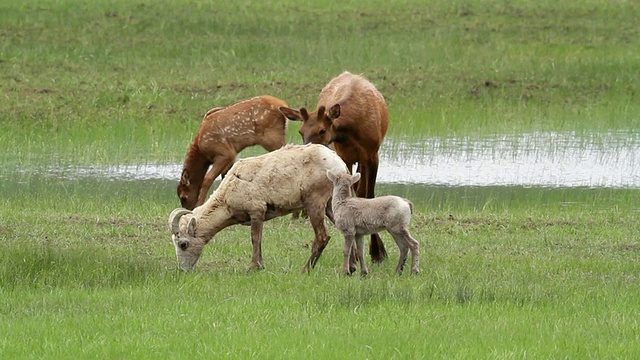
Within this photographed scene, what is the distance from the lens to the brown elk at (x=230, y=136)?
1672 cm

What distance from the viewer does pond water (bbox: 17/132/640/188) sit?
63.9ft

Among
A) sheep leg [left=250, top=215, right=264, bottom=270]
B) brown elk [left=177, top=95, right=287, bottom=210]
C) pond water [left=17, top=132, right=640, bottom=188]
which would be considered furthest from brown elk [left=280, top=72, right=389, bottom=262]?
pond water [left=17, top=132, right=640, bottom=188]

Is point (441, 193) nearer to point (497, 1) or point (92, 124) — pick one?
point (92, 124)

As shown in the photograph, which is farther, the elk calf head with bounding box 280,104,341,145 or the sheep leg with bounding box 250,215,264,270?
the elk calf head with bounding box 280,104,341,145

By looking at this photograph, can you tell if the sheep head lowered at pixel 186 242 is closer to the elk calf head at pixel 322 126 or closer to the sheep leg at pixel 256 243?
the sheep leg at pixel 256 243

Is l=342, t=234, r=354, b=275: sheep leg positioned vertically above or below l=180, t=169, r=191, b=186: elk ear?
above

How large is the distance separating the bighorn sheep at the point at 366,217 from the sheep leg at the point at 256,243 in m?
0.80

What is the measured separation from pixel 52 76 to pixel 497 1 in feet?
39.8

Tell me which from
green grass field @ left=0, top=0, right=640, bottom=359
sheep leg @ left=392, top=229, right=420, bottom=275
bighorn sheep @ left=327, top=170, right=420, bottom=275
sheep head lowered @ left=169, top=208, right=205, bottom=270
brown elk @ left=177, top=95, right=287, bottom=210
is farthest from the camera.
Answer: brown elk @ left=177, top=95, right=287, bottom=210

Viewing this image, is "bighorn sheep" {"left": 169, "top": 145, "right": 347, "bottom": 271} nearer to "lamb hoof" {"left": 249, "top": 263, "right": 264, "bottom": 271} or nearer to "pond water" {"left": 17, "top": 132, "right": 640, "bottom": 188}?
"lamb hoof" {"left": 249, "top": 263, "right": 264, "bottom": 271}

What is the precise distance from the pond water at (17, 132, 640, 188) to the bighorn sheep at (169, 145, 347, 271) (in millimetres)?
7615

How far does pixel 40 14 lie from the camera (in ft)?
98.1

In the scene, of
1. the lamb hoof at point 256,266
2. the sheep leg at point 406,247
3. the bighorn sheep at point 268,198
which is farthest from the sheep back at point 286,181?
the sheep leg at point 406,247

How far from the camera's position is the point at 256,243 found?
11617mm
